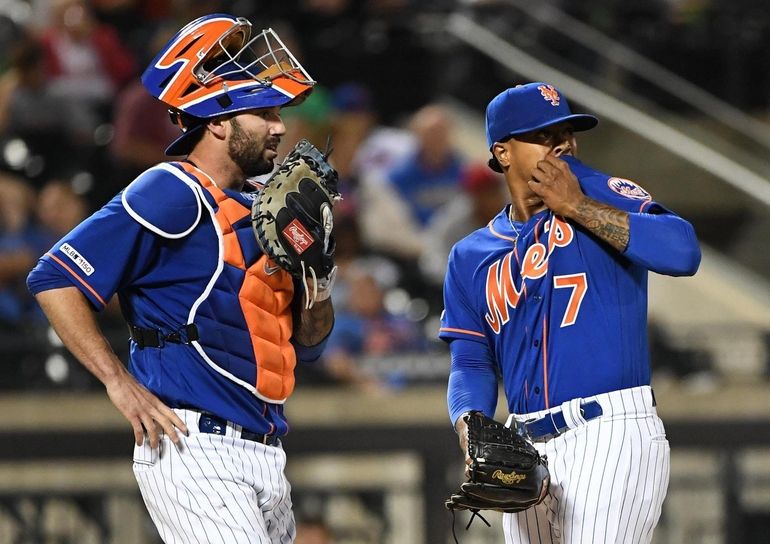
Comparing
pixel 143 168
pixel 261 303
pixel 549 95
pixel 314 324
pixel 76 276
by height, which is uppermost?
pixel 549 95

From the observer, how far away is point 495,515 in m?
7.12

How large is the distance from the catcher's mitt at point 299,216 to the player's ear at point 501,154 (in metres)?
0.53

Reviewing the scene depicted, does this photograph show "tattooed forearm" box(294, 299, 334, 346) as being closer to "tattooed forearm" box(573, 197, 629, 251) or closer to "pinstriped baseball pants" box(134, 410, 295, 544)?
"pinstriped baseball pants" box(134, 410, 295, 544)

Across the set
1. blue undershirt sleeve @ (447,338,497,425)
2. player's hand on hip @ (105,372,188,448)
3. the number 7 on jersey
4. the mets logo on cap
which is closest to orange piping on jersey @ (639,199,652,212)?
the number 7 on jersey

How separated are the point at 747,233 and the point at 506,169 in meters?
5.33

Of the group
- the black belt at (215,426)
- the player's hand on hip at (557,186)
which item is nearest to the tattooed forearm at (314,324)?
the black belt at (215,426)

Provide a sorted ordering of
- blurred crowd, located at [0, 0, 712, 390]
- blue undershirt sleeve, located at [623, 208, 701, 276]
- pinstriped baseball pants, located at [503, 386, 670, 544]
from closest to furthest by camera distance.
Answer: blue undershirt sleeve, located at [623, 208, 701, 276] → pinstriped baseball pants, located at [503, 386, 670, 544] → blurred crowd, located at [0, 0, 712, 390]

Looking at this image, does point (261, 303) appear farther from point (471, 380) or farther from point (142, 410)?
point (471, 380)

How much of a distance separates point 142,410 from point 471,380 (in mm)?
1021

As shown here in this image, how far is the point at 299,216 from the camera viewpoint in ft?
12.3

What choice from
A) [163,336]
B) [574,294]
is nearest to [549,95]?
[574,294]

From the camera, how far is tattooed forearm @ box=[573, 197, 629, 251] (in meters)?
3.71

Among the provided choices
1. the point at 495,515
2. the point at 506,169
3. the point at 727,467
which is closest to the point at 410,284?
the point at 495,515

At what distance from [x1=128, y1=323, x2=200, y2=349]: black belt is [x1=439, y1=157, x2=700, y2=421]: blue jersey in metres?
0.90
